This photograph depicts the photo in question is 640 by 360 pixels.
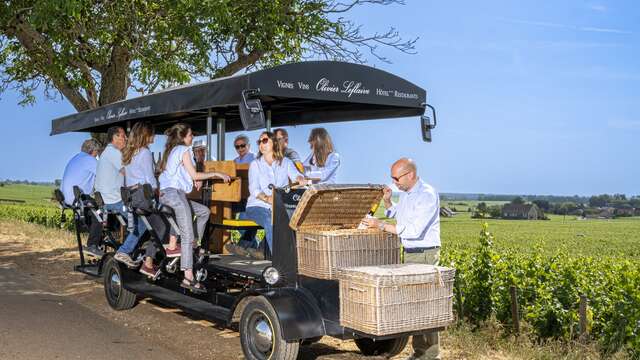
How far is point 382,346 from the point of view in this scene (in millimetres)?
6750

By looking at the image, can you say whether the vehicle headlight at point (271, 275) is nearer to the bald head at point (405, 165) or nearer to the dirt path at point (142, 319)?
the dirt path at point (142, 319)

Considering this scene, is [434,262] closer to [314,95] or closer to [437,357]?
[437,357]

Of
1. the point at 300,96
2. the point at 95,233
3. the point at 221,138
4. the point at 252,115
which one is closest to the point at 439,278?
the point at 252,115

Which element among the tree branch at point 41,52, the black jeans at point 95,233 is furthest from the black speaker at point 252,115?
the tree branch at point 41,52

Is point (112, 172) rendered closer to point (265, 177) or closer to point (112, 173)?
point (112, 173)

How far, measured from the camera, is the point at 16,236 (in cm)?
1973

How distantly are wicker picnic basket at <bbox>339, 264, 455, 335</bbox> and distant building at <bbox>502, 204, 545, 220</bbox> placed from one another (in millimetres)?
76087

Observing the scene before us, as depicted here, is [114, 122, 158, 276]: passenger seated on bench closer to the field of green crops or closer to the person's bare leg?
the person's bare leg

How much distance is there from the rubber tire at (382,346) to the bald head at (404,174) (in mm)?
1510

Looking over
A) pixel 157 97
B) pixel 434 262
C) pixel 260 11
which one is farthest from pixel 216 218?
pixel 260 11

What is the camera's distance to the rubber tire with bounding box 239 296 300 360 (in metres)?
5.80

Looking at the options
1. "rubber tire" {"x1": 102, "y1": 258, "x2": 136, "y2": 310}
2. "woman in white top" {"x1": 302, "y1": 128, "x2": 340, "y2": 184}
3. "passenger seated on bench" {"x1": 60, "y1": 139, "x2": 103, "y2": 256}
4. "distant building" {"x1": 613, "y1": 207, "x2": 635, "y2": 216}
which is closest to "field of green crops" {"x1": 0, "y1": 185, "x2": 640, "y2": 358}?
"woman in white top" {"x1": 302, "y1": 128, "x2": 340, "y2": 184}

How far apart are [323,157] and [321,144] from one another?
6.5 inches

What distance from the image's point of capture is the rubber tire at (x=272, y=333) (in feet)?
19.0
